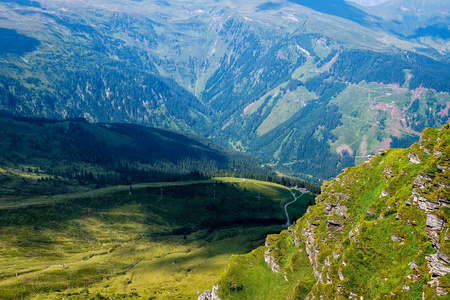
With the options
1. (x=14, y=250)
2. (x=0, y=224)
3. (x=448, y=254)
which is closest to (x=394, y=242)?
(x=448, y=254)

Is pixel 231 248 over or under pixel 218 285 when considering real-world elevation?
under

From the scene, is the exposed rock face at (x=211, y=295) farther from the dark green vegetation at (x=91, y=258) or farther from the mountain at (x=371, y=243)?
the dark green vegetation at (x=91, y=258)

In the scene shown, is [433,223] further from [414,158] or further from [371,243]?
[414,158]

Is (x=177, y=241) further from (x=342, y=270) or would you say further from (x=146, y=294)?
(x=342, y=270)

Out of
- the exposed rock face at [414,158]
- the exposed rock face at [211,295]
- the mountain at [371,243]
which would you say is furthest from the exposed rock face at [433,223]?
the exposed rock face at [211,295]

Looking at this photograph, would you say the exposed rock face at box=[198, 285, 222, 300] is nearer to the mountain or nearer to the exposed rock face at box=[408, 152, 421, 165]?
the mountain

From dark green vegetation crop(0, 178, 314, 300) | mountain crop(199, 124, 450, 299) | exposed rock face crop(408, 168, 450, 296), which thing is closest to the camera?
exposed rock face crop(408, 168, 450, 296)

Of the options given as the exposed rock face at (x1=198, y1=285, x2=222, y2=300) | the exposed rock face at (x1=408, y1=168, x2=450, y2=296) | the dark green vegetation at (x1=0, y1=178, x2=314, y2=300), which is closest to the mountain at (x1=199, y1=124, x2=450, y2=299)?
the exposed rock face at (x1=408, y1=168, x2=450, y2=296)

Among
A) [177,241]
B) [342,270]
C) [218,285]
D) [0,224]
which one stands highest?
[342,270]
